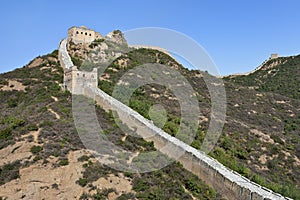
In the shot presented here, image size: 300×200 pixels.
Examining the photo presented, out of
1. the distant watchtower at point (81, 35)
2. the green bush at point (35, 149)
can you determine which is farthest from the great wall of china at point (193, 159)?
the distant watchtower at point (81, 35)

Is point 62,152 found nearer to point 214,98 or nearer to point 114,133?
point 114,133

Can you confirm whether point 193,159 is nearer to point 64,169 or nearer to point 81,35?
point 64,169

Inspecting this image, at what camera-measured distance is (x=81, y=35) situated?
52.8 meters

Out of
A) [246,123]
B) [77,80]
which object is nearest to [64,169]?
[77,80]

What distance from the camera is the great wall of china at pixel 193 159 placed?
719 inches

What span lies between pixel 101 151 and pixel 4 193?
5.94 metres

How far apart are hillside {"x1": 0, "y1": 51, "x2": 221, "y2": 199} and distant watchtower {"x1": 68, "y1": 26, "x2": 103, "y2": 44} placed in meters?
25.0

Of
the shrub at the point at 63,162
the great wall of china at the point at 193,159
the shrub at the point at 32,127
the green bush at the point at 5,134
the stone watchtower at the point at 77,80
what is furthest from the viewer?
the stone watchtower at the point at 77,80

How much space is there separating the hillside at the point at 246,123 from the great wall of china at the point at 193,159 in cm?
287

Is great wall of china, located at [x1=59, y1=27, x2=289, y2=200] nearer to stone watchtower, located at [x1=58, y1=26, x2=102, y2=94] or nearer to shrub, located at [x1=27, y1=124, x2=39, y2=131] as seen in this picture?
stone watchtower, located at [x1=58, y1=26, x2=102, y2=94]

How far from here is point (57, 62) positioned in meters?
43.1

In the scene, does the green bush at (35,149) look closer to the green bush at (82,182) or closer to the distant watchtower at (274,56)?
the green bush at (82,182)

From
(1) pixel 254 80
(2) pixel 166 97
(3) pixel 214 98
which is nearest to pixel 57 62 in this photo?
(2) pixel 166 97

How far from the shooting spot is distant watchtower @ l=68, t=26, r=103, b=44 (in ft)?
170
